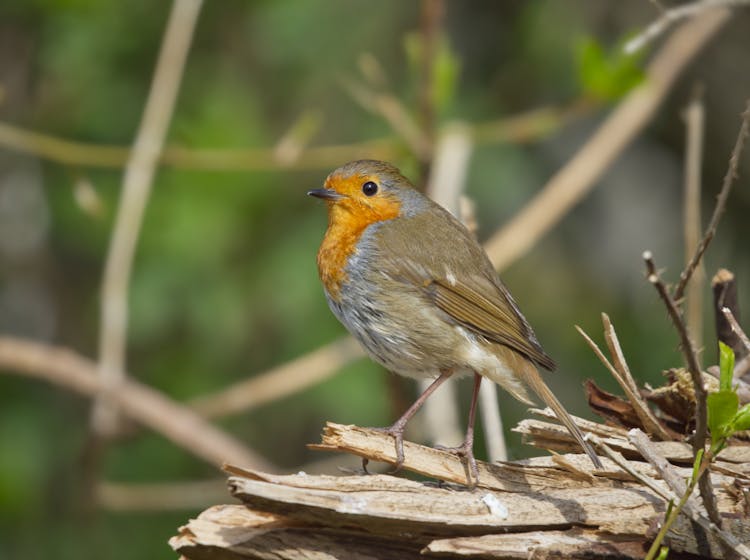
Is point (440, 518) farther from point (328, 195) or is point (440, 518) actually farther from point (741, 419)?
point (328, 195)

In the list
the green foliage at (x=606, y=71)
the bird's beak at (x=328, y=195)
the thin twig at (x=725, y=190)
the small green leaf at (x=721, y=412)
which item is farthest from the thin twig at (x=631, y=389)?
the green foliage at (x=606, y=71)

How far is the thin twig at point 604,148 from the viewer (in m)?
4.89

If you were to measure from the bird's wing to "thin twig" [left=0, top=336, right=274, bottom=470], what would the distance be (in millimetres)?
1149

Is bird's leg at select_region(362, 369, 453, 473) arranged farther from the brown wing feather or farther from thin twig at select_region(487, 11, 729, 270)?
thin twig at select_region(487, 11, 729, 270)

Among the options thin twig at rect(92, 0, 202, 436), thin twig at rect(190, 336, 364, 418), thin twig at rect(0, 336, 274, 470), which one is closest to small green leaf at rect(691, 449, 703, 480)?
thin twig at rect(0, 336, 274, 470)

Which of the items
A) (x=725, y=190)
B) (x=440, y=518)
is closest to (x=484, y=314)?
(x=440, y=518)

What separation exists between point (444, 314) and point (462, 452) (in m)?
0.77

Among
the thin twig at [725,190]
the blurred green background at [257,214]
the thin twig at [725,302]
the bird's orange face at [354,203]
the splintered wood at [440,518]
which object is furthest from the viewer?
the blurred green background at [257,214]

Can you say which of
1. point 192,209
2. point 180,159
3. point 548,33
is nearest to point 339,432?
point 180,159

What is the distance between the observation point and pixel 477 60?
21.2 feet

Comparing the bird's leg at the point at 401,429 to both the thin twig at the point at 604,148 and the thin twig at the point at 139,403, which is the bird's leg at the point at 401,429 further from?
the thin twig at the point at 604,148

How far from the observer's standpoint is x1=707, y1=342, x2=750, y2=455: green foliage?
225 centimetres

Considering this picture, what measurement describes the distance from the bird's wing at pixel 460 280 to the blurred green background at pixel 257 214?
5.54 ft

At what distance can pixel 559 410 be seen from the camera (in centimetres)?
299
